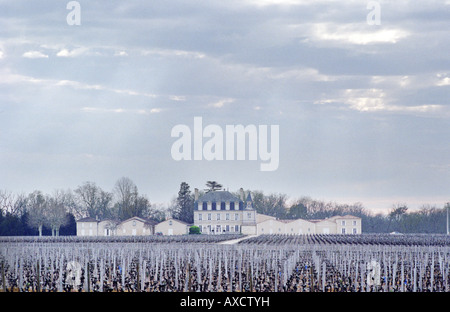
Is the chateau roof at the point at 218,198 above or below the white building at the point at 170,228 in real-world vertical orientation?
above

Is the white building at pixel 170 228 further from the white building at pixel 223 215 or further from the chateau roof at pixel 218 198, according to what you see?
Result: the chateau roof at pixel 218 198

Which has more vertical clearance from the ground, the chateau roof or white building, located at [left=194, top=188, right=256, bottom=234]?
the chateau roof

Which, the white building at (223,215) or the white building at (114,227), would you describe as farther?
the white building at (223,215)

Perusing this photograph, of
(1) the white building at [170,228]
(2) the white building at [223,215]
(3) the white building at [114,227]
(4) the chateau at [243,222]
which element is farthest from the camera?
(2) the white building at [223,215]

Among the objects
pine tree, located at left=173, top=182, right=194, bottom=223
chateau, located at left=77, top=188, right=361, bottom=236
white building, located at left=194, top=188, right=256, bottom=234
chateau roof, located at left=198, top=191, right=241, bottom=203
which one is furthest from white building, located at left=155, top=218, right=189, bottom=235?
pine tree, located at left=173, top=182, right=194, bottom=223

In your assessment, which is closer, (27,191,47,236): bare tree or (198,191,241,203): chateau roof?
(27,191,47,236): bare tree

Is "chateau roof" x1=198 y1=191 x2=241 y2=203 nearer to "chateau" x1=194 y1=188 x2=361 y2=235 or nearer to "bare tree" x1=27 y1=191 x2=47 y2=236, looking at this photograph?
"chateau" x1=194 y1=188 x2=361 y2=235

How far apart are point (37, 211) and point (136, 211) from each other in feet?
63.2

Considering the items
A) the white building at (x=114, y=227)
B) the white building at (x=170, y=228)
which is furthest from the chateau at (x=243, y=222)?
the white building at (x=114, y=227)

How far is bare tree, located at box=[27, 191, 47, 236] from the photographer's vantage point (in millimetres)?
85562

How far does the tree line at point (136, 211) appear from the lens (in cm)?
8706
